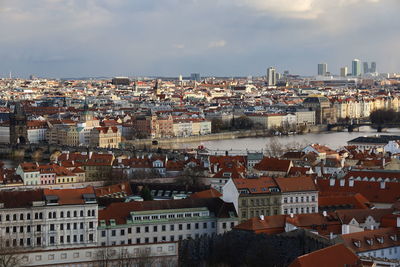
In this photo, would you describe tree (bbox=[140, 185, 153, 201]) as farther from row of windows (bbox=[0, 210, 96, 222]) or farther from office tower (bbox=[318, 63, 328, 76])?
office tower (bbox=[318, 63, 328, 76])

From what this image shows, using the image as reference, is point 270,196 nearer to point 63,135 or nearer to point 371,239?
point 371,239

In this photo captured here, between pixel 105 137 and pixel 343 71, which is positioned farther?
pixel 343 71

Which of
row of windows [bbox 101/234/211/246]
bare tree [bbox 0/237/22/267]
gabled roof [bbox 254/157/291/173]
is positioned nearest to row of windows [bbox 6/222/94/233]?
row of windows [bbox 101/234/211/246]

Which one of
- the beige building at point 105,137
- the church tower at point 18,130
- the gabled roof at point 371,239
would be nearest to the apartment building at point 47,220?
the gabled roof at point 371,239

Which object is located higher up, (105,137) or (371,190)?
(371,190)

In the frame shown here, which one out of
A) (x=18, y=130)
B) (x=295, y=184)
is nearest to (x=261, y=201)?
(x=295, y=184)

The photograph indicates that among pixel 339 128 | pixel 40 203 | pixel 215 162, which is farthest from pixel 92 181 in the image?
pixel 339 128
